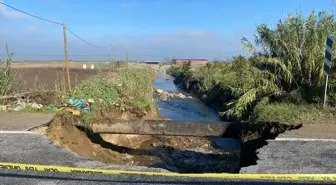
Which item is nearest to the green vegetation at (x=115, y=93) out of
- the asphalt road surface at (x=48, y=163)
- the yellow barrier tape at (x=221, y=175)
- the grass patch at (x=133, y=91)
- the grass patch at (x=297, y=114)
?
the grass patch at (x=133, y=91)

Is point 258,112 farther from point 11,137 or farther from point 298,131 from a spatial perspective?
point 11,137

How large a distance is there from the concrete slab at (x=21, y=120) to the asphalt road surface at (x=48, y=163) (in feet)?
2.00

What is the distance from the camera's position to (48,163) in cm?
546

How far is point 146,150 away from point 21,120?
13.5 ft

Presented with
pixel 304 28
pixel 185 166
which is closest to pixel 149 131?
pixel 185 166

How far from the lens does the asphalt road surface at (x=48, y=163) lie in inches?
181

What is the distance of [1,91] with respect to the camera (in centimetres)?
1116

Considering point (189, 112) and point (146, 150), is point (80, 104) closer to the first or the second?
point (146, 150)

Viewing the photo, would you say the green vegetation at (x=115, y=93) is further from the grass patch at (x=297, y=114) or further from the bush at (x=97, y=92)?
the grass patch at (x=297, y=114)

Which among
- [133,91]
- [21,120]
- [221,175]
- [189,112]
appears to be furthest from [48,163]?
[189,112]

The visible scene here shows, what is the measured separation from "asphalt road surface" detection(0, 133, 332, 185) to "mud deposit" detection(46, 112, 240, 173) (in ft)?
3.08

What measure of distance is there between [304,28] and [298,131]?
196 inches

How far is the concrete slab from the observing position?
25.5 ft

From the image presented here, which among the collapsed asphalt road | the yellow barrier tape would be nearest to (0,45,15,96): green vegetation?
the collapsed asphalt road
